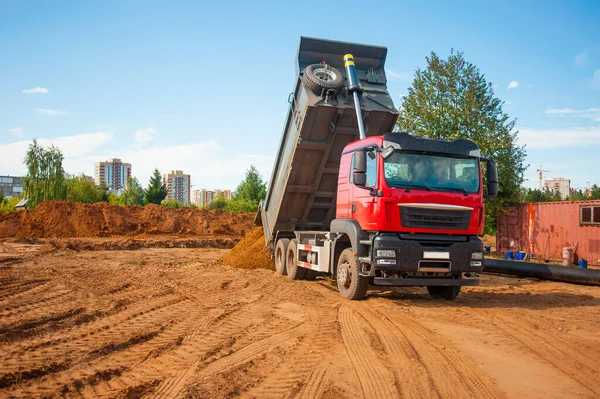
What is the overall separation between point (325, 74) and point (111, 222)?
995 inches

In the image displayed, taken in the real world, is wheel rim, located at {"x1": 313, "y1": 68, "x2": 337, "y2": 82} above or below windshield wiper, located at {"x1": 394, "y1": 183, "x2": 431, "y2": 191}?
above

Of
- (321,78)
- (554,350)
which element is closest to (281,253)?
(321,78)

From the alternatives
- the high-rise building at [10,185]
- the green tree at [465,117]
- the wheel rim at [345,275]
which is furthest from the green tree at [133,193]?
the high-rise building at [10,185]

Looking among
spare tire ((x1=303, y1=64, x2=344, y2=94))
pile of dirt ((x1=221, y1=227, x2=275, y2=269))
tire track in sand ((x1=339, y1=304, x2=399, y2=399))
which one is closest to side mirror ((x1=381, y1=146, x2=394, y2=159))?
spare tire ((x1=303, y1=64, x2=344, y2=94))

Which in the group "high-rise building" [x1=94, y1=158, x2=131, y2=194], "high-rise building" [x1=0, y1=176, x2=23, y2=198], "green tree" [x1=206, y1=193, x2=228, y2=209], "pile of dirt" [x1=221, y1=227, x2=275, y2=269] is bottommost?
"pile of dirt" [x1=221, y1=227, x2=275, y2=269]

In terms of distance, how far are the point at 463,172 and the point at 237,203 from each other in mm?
45650

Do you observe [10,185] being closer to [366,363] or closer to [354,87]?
[354,87]

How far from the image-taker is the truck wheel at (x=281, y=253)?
1352cm

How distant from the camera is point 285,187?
12266mm

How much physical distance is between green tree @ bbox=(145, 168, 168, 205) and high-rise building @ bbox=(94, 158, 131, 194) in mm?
97126

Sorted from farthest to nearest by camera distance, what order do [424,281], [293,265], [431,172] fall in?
[293,265] < [431,172] < [424,281]

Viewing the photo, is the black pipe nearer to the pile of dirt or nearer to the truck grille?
the truck grille

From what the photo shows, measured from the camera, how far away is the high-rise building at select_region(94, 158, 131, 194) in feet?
506

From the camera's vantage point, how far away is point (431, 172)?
9.28 m
